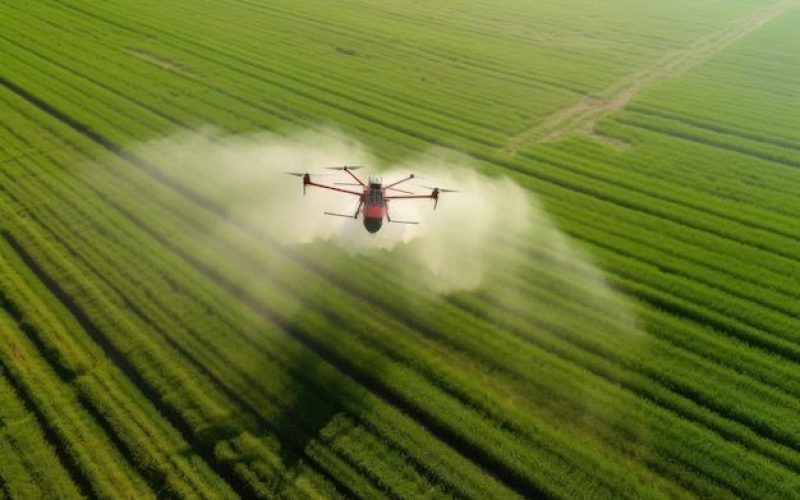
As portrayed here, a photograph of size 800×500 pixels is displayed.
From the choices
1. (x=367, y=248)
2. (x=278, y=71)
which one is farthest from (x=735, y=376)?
(x=278, y=71)

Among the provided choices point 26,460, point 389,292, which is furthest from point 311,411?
point 26,460

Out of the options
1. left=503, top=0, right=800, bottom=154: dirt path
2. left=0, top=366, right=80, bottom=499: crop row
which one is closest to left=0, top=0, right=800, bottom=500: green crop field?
left=0, top=366, right=80, bottom=499: crop row

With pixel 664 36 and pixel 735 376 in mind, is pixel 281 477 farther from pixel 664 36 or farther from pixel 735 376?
pixel 664 36

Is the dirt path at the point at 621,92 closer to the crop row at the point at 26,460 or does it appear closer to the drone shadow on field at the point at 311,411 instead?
the drone shadow on field at the point at 311,411

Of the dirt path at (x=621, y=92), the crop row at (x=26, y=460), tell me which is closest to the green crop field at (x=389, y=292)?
the crop row at (x=26, y=460)

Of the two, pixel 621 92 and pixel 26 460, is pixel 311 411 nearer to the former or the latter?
pixel 26 460
